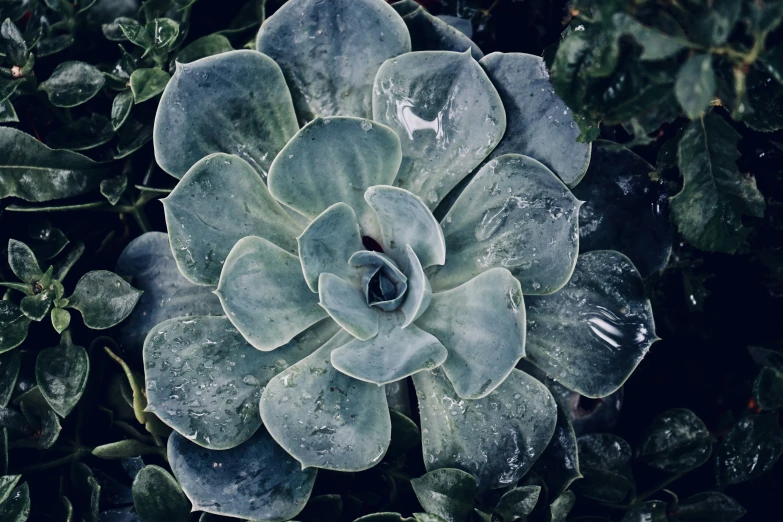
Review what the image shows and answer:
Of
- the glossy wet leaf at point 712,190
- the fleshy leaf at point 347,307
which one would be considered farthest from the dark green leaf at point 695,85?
the fleshy leaf at point 347,307

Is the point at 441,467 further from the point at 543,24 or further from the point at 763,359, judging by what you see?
the point at 543,24

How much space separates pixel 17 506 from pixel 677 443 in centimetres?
118

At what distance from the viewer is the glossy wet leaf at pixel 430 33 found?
121cm

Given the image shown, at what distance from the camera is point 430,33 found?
4.03 feet

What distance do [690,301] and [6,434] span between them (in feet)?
4.08

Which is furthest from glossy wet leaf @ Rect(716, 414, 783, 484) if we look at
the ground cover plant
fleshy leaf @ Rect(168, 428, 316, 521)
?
fleshy leaf @ Rect(168, 428, 316, 521)

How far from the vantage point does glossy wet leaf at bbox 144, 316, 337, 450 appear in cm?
106

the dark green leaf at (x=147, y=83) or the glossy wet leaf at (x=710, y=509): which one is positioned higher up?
the dark green leaf at (x=147, y=83)

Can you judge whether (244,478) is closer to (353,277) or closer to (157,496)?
(157,496)

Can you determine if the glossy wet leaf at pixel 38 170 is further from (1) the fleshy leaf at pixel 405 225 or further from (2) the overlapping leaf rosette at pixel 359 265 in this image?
(1) the fleshy leaf at pixel 405 225

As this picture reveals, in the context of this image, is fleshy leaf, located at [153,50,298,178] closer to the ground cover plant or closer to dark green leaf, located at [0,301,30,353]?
the ground cover plant

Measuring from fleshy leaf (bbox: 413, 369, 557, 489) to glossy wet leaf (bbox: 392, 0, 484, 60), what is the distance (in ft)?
1.93

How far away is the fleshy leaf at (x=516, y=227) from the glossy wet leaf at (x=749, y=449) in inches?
20.6

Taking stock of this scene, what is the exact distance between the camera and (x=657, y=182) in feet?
3.92
